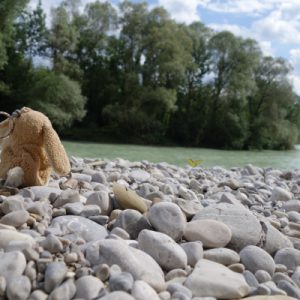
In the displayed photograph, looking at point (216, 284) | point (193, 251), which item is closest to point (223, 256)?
point (193, 251)

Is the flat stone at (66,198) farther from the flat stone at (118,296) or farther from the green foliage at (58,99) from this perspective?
the green foliage at (58,99)

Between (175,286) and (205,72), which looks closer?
(175,286)

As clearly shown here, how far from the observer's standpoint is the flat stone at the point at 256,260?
206 centimetres

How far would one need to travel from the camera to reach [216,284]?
177cm

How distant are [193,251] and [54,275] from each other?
2.38ft

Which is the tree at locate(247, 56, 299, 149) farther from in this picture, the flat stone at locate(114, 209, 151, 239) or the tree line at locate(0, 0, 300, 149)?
the flat stone at locate(114, 209, 151, 239)

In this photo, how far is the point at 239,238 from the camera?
2.28m

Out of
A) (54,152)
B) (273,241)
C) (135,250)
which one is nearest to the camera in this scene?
(135,250)

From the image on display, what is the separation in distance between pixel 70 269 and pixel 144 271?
0.30 metres

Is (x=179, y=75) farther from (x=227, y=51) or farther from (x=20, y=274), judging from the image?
(x=20, y=274)

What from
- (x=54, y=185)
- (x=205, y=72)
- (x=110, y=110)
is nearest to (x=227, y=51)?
(x=205, y=72)

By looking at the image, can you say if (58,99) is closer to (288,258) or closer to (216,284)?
(288,258)

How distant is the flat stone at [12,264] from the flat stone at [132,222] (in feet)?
2.20

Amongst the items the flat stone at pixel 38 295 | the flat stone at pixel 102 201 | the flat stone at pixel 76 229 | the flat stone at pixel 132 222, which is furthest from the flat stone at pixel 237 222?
the flat stone at pixel 38 295
